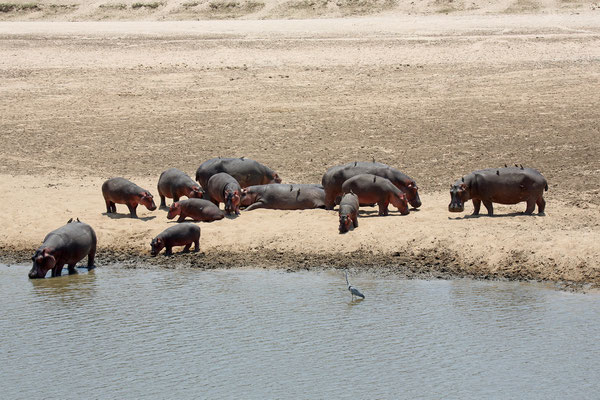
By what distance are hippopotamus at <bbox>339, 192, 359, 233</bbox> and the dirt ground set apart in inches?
6.8

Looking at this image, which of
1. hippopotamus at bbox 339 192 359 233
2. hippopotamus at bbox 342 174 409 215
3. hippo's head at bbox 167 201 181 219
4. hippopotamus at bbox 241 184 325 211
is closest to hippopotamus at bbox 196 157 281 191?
hippopotamus at bbox 241 184 325 211

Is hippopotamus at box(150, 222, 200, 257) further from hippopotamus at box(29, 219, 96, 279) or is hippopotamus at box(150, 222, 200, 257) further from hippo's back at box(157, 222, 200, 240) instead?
hippopotamus at box(29, 219, 96, 279)

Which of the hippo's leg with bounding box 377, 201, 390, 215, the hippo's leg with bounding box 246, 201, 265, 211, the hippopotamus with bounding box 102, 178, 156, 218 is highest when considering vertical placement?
the hippopotamus with bounding box 102, 178, 156, 218

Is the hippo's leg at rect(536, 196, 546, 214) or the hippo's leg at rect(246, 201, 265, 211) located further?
the hippo's leg at rect(246, 201, 265, 211)

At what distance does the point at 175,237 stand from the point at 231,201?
1499 millimetres

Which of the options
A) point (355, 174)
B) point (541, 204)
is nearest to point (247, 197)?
point (355, 174)

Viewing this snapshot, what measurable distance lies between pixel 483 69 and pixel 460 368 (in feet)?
56.2

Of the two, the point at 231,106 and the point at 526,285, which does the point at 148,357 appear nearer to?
the point at 526,285

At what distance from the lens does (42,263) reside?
1125 centimetres

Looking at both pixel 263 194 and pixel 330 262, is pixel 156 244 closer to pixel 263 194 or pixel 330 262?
pixel 330 262

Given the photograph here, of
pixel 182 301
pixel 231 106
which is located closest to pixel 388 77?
pixel 231 106

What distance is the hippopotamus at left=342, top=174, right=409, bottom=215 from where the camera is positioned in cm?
1340

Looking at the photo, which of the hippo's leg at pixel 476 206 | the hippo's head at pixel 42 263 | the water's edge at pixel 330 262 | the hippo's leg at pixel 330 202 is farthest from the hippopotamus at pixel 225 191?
the hippo's leg at pixel 476 206

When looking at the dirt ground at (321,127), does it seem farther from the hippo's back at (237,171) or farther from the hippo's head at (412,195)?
the hippo's back at (237,171)
